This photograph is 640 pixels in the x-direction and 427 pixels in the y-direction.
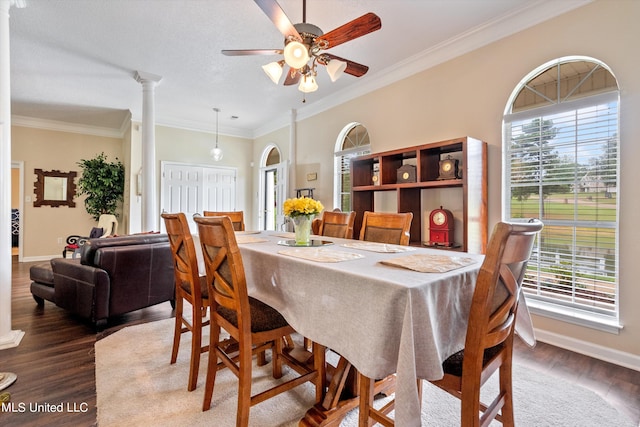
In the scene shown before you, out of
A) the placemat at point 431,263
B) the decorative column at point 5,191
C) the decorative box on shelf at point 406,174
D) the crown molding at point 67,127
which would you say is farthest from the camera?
the crown molding at point 67,127

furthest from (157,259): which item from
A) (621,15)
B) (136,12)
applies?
(621,15)

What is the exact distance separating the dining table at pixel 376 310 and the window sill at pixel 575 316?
134 cm

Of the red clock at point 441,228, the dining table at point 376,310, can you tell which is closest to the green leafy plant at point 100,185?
the dining table at point 376,310

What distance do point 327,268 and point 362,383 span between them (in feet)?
1.55

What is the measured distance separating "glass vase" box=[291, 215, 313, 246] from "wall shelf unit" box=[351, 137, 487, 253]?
157cm

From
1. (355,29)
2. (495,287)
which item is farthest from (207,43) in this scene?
(495,287)

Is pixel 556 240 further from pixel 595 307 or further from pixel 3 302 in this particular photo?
pixel 3 302

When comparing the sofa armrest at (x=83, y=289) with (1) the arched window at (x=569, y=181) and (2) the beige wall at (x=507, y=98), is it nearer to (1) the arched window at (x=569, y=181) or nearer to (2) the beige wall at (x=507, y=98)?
(2) the beige wall at (x=507, y=98)

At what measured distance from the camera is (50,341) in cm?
250

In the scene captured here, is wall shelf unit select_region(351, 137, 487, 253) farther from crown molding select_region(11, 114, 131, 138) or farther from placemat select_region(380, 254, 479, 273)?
crown molding select_region(11, 114, 131, 138)

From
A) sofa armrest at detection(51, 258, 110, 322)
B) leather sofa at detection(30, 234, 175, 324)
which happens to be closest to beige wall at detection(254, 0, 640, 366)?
leather sofa at detection(30, 234, 175, 324)

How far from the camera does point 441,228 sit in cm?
309

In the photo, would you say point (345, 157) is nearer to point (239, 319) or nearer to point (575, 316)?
point (575, 316)

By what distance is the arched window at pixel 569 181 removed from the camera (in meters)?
2.31
